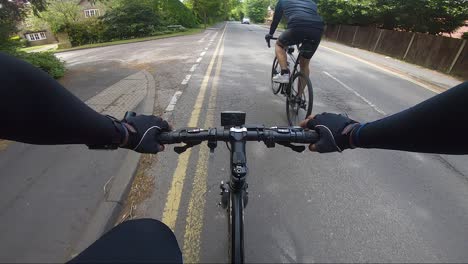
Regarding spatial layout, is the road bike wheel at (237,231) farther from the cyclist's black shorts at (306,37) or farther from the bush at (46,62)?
the bush at (46,62)

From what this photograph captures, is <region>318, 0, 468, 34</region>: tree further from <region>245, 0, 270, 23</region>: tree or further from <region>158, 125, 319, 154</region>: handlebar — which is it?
<region>245, 0, 270, 23</region>: tree

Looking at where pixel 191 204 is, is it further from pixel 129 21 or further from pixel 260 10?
pixel 260 10

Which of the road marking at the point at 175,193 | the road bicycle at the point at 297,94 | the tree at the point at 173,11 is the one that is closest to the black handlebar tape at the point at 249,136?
the road marking at the point at 175,193

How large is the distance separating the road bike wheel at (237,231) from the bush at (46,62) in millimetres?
8704

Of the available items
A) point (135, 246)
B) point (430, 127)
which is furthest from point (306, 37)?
point (135, 246)

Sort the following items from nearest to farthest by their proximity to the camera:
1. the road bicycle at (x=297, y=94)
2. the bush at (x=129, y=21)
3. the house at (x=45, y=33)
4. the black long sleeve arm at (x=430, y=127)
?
the black long sleeve arm at (x=430, y=127), the road bicycle at (x=297, y=94), the bush at (x=129, y=21), the house at (x=45, y=33)

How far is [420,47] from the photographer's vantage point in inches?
527

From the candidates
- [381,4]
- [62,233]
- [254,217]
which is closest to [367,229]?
[254,217]

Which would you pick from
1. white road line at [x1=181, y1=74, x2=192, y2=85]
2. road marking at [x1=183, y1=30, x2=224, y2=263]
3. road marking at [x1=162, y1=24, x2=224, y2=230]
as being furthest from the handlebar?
white road line at [x1=181, y1=74, x2=192, y2=85]

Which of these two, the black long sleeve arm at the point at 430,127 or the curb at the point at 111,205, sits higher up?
the black long sleeve arm at the point at 430,127

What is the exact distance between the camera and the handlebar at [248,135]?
1.46 meters

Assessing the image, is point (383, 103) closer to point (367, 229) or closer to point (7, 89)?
point (367, 229)

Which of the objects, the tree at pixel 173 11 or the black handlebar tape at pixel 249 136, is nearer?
the black handlebar tape at pixel 249 136

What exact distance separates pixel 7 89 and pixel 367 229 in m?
3.11
